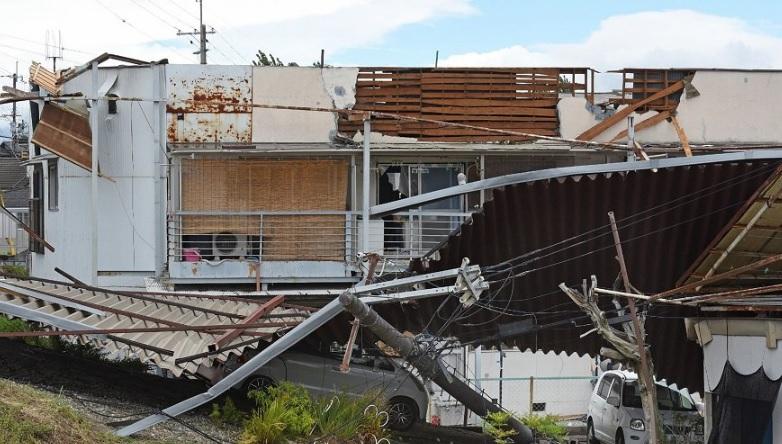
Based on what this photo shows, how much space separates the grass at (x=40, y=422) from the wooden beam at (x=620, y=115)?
46.5ft

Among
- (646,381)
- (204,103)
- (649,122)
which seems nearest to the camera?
(646,381)

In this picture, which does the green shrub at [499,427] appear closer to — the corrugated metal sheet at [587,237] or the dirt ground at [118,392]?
the dirt ground at [118,392]

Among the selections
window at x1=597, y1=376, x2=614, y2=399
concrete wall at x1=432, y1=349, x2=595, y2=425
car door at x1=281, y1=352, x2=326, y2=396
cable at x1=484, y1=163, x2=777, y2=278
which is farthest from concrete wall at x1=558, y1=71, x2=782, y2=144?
cable at x1=484, y1=163, x2=777, y2=278

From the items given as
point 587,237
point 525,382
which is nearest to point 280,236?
point 525,382

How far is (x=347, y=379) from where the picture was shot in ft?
58.2

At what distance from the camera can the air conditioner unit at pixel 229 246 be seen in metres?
23.4

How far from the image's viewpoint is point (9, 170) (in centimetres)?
5862

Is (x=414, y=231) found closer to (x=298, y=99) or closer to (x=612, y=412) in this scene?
(x=298, y=99)

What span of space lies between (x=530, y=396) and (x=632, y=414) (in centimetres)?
329

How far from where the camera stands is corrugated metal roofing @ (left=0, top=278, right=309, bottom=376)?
13.9m

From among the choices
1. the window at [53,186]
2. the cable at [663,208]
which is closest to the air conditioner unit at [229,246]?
the window at [53,186]

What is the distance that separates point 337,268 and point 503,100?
505 cm

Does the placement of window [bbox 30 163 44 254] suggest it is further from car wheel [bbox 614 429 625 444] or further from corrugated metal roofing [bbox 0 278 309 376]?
car wheel [bbox 614 429 625 444]

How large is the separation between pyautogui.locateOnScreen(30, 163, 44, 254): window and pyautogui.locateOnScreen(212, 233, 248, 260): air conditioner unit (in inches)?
225
